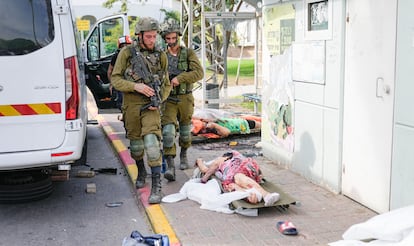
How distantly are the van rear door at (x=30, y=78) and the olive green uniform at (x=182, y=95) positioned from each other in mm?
1789

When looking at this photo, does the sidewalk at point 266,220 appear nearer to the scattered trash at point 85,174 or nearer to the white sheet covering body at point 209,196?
the white sheet covering body at point 209,196

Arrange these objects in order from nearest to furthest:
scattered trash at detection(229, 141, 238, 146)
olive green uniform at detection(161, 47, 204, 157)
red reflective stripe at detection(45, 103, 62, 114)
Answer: red reflective stripe at detection(45, 103, 62, 114) → olive green uniform at detection(161, 47, 204, 157) → scattered trash at detection(229, 141, 238, 146)

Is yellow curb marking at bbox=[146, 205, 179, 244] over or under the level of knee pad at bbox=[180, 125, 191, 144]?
under

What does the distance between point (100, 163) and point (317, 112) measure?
3.75m

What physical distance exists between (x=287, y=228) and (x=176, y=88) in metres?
2.77

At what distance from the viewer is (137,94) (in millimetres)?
5781

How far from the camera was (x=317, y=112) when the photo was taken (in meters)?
6.06

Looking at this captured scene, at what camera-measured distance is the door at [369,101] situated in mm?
4781

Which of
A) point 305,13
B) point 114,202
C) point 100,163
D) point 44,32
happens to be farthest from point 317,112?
point 100,163

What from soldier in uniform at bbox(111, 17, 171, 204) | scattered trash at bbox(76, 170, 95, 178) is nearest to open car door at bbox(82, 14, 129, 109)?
scattered trash at bbox(76, 170, 95, 178)

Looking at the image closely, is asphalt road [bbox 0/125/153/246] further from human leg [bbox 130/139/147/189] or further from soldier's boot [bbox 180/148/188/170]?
soldier's boot [bbox 180/148/188/170]

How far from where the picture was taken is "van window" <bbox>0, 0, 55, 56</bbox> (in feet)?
16.3

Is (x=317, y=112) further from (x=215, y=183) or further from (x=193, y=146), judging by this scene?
(x=193, y=146)

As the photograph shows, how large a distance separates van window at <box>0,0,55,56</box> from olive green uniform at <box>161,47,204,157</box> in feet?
6.32
